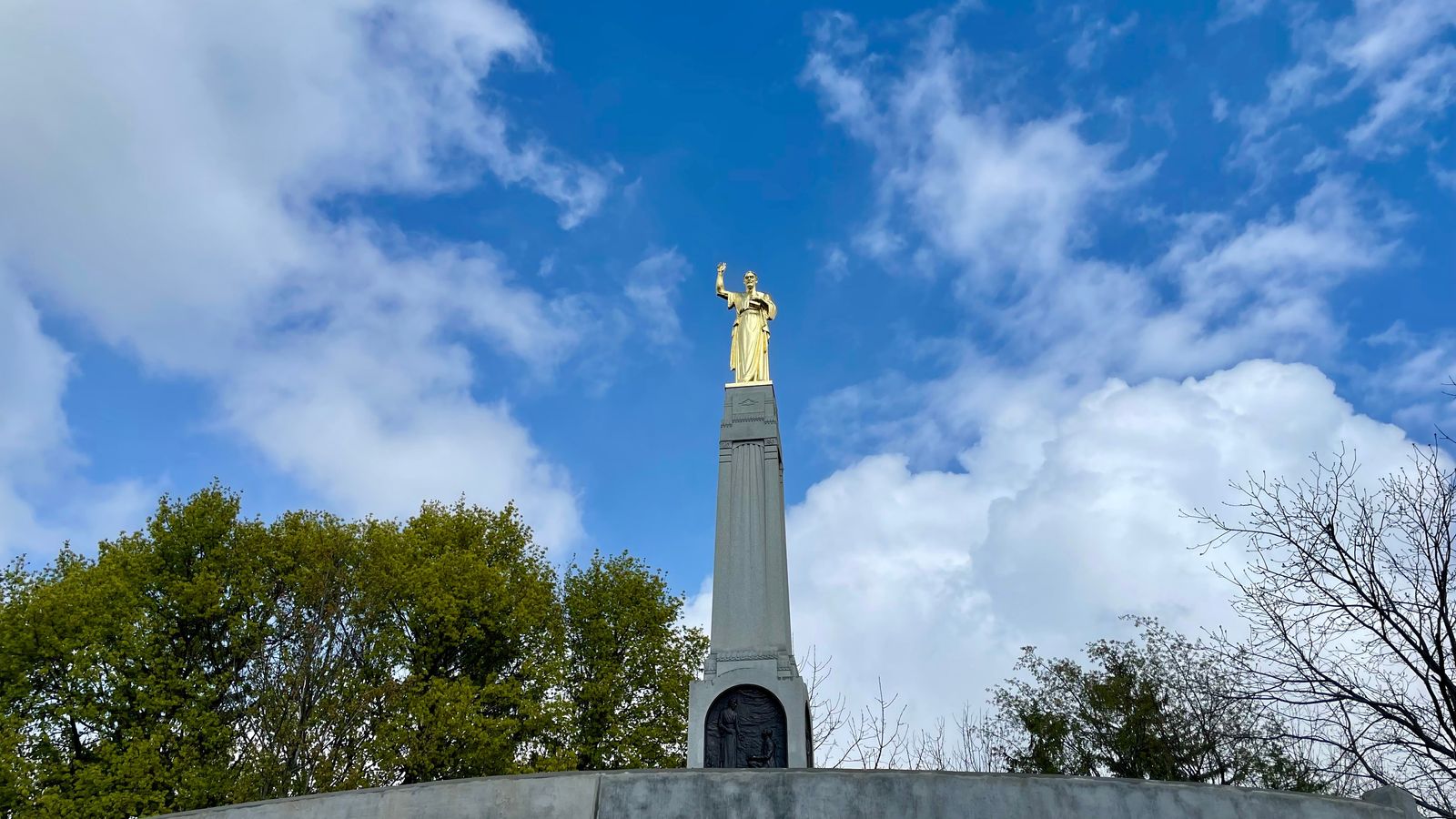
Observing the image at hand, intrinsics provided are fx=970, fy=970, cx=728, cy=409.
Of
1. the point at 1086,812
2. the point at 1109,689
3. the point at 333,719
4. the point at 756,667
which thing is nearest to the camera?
the point at 1086,812

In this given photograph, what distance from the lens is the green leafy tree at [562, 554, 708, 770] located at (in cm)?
2130

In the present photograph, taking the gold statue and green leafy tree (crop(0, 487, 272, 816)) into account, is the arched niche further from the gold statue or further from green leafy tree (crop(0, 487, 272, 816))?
green leafy tree (crop(0, 487, 272, 816))

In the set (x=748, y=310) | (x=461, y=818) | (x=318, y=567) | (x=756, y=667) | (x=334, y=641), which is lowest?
(x=461, y=818)

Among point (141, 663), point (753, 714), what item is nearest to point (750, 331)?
point (753, 714)

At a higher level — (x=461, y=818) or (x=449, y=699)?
(x=449, y=699)

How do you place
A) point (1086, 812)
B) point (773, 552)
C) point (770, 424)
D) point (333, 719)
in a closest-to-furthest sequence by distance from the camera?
1. point (1086, 812)
2. point (773, 552)
3. point (770, 424)
4. point (333, 719)

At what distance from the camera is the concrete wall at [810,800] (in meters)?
8.85

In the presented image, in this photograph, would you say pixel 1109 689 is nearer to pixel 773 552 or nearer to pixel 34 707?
pixel 773 552

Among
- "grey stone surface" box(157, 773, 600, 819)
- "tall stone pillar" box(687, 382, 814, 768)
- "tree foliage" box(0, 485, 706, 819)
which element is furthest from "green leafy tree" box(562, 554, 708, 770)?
"grey stone surface" box(157, 773, 600, 819)

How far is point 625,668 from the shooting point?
898 inches

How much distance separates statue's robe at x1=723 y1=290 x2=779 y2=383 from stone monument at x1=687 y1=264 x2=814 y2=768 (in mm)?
18

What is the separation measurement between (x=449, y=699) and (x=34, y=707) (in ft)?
26.2

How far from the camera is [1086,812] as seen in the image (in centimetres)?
888

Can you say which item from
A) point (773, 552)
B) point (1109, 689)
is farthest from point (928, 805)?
point (1109, 689)
